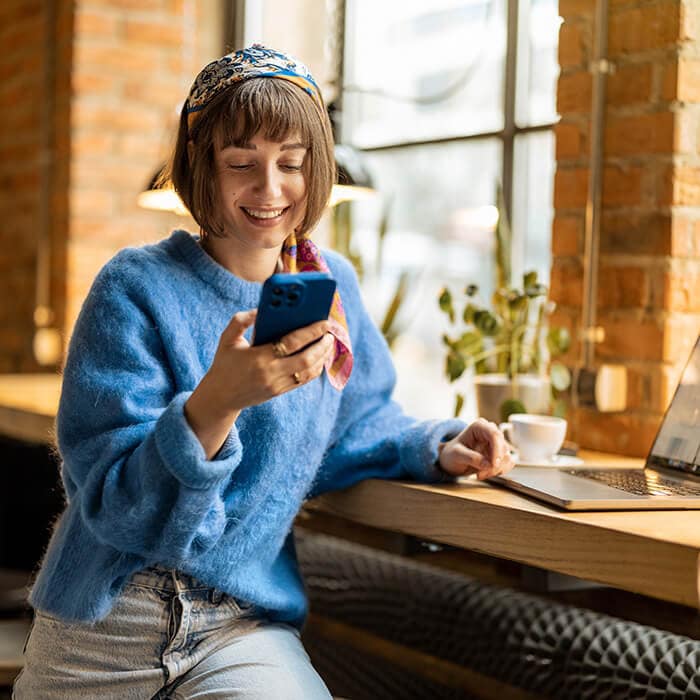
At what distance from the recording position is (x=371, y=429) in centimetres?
180

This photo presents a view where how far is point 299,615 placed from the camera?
1.68m

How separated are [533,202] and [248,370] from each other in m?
1.72

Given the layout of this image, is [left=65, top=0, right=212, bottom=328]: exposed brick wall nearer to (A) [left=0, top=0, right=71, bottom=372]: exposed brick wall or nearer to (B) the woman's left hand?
(A) [left=0, top=0, right=71, bottom=372]: exposed brick wall

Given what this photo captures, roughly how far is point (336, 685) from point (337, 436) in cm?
82

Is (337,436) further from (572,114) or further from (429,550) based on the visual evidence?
(572,114)

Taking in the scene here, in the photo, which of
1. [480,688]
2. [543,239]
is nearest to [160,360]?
[480,688]

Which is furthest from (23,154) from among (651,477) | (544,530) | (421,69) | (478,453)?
(544,530)

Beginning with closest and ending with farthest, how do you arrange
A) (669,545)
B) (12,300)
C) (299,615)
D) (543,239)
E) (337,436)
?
(669,545) < (299,615) < (337,436) < (543,239) < (12,300)

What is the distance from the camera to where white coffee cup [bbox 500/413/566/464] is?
5.90 ft

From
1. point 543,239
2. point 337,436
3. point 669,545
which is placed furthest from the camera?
point 543,239

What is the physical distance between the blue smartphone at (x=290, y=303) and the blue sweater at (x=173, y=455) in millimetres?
165

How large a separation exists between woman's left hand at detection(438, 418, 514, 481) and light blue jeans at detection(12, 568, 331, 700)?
38cm

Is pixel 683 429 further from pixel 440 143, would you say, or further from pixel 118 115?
pixel 118 115

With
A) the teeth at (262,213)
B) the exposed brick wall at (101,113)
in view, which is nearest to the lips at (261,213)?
the teeth at (262,213)
